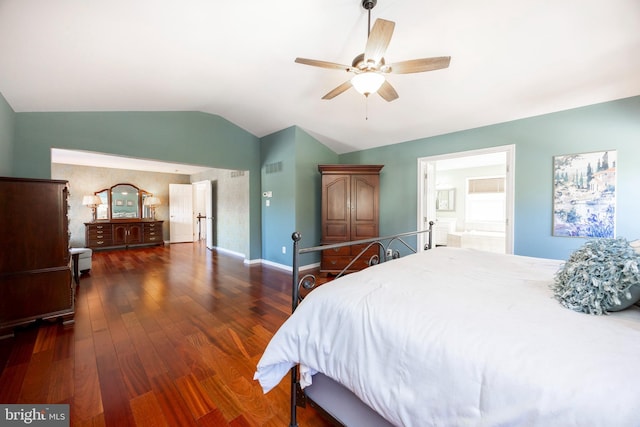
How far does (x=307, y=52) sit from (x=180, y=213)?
704cm

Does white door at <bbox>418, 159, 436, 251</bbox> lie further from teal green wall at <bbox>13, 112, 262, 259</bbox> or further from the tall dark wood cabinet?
the tall dark wood cabinet

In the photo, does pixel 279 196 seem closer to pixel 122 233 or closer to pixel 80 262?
pixel 80 262

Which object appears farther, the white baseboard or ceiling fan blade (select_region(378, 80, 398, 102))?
the white baseboard

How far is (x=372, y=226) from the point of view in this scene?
4441mm

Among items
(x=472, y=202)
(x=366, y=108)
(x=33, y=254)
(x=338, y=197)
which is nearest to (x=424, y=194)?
(x=338, y=197)

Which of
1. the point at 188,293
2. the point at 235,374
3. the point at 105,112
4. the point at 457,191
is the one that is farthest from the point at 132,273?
the point at 457,191

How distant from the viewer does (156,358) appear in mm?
1977

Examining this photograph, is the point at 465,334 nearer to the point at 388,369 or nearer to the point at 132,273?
the point at 388,369

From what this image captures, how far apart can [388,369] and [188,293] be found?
10.7ft

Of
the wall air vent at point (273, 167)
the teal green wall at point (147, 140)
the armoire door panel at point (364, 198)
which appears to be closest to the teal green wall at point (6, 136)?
the teal green wall at point (147, 140)

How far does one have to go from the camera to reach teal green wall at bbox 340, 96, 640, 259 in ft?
8.98

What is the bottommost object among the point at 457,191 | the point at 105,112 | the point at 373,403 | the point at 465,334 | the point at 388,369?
the point at 373,403

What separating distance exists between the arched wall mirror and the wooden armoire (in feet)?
20.0
